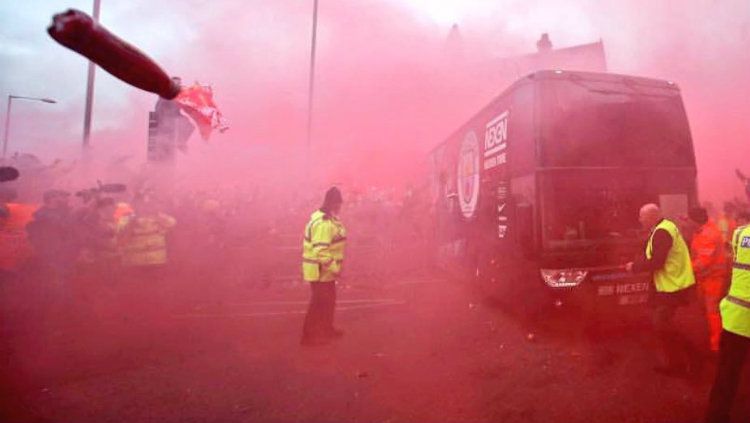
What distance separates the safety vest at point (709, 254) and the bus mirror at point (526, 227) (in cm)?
152

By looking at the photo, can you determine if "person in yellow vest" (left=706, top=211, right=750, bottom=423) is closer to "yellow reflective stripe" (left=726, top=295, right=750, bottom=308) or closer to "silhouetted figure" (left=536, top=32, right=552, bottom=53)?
"yellow reflective stripe" (left=726, top=295, right=750, bottom=308)

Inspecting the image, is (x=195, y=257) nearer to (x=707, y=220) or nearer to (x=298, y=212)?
(x=298, y=212)

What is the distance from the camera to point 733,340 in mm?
2561

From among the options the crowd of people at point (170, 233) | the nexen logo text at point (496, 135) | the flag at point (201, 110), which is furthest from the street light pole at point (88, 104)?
the nexen logo text at point (496, 135)

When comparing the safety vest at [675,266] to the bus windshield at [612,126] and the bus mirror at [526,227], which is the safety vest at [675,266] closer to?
the bus mirror at [526,227]

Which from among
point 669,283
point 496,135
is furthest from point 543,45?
point 669,283

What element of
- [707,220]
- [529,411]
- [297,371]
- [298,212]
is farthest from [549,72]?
[298,212]

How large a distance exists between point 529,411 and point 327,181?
15.7 metres

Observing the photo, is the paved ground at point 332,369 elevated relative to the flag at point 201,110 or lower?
lower

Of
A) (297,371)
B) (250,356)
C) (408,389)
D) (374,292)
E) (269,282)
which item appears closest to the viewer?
(408,389)

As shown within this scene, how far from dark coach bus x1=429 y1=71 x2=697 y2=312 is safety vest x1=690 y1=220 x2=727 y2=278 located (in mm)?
485

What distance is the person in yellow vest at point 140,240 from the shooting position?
20.0ft

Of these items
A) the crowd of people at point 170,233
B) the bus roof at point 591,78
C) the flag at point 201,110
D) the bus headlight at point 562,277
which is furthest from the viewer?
the crowd of people at point 170,233

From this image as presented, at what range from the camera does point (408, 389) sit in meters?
3.42
